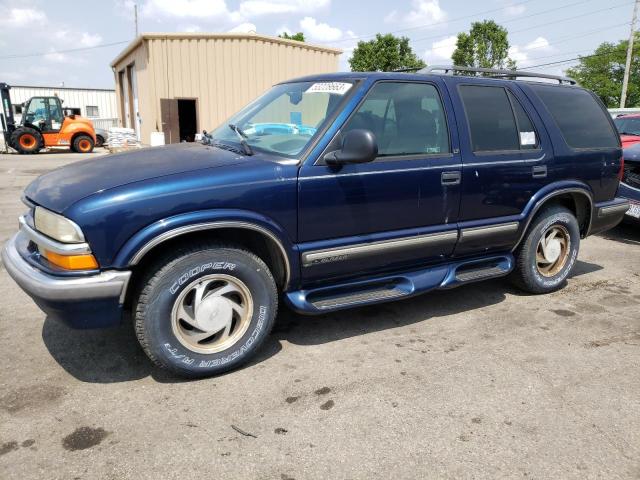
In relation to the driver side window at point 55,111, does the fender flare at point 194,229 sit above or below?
below

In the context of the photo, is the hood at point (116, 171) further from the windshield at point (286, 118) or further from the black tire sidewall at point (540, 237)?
the black tire sidewall at point (540, 237)

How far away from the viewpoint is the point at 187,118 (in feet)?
66.0

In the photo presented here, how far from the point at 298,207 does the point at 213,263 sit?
631mm

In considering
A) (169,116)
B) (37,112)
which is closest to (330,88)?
(169,116)

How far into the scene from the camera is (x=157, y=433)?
2.51 m

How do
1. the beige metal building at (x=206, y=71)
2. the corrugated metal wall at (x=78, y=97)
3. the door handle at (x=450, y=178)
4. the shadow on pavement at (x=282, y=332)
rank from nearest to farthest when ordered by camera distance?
the shadow on pavement at (x=282, y=332), the door handle at (x=450, y=178), the beige metal building at (x=206, y=71), the corrugated metal wall at (x=78, y=97)

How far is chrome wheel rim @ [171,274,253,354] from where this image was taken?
293 centimetres

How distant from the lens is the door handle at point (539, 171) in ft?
13.6

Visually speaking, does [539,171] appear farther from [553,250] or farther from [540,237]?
[553,250]

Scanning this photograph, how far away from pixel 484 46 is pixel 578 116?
161 ft

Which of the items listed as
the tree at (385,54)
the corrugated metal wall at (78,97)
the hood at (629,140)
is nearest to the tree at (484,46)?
the tree at (385,54)

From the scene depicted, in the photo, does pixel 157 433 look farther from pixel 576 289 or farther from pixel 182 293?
pixel 576 289

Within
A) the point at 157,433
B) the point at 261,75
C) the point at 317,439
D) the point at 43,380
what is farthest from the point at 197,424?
the point at 261,75

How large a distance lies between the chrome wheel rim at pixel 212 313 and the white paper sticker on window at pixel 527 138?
2662mm
